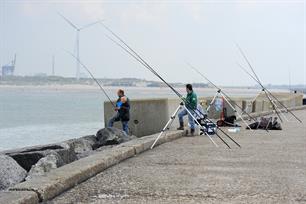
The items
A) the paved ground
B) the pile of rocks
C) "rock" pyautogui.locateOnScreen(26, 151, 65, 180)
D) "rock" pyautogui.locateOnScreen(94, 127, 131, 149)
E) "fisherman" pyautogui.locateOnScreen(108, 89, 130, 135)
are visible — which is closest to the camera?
the paved ground

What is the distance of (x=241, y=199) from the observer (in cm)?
605

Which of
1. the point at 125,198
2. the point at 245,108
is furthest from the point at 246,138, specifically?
the point at 245,108

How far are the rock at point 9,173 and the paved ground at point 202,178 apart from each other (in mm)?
1557

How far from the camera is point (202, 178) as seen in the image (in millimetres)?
7262

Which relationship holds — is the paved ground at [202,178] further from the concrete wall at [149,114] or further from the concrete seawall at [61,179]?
the concrete wall at [149,114]

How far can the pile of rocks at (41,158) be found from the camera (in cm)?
838

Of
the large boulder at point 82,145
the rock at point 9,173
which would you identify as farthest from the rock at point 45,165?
the large boulder at point 82,145

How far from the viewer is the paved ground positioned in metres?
6.14

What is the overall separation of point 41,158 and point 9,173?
1233 mm

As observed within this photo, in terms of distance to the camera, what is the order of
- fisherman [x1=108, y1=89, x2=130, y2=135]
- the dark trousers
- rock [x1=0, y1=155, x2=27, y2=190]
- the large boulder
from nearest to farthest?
rock [x1=0, y1=155, x2=27, y2=190]
the large boulder
fisherman [x1=108, y1=89, x2=130, y2=135]
the dark trousers

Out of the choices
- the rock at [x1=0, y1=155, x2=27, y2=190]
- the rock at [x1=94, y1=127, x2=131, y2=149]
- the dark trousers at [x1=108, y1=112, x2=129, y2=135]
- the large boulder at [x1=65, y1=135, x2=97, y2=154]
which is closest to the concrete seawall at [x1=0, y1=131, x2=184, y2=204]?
the rock at [x1=0, y1=155, x2=27, y2=190]

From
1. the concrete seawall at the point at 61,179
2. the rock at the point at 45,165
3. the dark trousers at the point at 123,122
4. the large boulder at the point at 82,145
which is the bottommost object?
the large boulder at the point at 82,145

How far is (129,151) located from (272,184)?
9.51ft

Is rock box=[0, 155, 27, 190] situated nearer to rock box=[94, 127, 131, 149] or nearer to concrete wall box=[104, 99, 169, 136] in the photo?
rock box=[94, 127, 131, 149]
